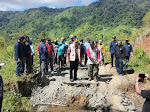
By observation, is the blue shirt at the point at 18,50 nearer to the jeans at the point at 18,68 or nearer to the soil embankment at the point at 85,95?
the jeans at the point at 18,68

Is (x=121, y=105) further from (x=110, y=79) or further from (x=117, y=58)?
(x=117, y=58)

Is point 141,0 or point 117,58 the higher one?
point 141,0

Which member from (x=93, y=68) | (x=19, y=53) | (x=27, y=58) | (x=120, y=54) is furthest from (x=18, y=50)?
(x=120, y=54)

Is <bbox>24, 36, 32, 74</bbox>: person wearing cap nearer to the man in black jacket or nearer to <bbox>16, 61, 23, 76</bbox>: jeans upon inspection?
<bbox>16, 61, 23, 76</bbox>: jeans

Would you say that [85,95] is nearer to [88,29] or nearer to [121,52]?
[121,52]

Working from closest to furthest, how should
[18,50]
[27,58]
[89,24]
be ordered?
[18,50] < [27,58] < [89,24]

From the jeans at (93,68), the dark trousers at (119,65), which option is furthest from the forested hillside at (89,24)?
the jeans at (93,68)

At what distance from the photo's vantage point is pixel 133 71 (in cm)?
864

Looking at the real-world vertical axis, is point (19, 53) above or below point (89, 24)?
below

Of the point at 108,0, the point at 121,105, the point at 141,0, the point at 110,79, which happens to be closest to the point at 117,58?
the point at 110,79

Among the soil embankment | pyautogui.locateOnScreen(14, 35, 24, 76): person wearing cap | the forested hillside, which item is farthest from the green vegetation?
the soil embankment

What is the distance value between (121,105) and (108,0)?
173 m

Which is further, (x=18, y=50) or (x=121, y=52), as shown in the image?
(x=121, y=52)

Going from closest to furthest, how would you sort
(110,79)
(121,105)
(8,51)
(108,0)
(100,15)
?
(121,105)
(110,79)
(8,51)
(100,15)
(108,0)
